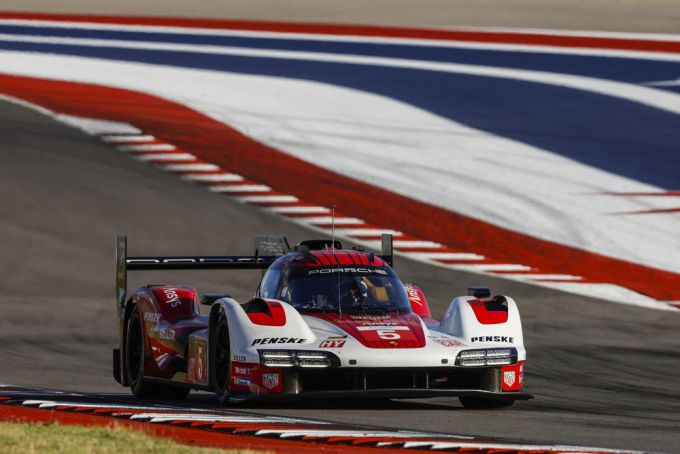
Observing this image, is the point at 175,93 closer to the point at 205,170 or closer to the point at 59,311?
the point at 205,170

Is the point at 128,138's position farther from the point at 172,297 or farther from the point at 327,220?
the point at 172,297

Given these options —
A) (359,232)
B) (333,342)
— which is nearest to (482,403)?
(333,342)

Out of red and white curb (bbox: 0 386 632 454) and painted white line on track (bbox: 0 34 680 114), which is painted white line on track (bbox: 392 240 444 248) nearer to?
painted white line on track (bbox: 0 34 680 114)

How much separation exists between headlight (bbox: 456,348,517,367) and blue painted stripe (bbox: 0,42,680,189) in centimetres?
1548

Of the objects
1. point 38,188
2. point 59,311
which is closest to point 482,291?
point 59,311

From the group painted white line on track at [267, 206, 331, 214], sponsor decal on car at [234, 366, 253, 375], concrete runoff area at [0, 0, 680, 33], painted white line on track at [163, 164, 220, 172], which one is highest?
concrete runoff area at [0, 0, 680, 33]

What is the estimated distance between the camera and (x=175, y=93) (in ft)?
99.6

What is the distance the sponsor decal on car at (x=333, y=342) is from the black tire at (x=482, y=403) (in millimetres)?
1332

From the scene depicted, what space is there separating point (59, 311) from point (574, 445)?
12.7 m

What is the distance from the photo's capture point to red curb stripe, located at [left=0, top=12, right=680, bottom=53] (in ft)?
116

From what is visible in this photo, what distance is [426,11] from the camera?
39688mm

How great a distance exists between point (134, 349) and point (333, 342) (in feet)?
10.2

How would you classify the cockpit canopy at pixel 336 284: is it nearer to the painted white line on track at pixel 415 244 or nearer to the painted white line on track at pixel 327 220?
the painted white line on track at pixel 415 244

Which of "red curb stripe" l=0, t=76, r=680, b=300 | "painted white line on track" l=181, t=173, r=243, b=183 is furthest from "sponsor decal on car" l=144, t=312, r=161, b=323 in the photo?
"painted white line on track" l=181, t=173, r=243, b=183
